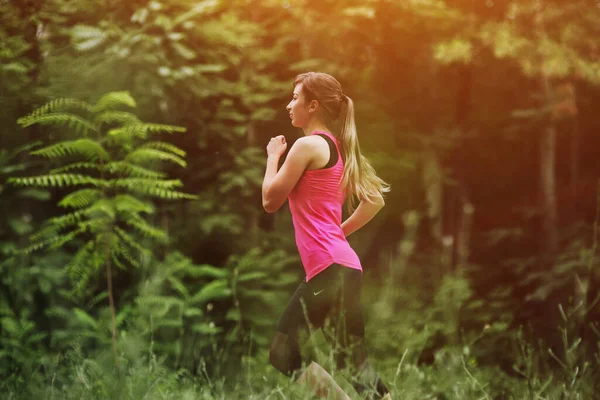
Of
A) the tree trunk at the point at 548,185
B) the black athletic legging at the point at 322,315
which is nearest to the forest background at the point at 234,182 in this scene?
the tree trunk at the point at 548,185

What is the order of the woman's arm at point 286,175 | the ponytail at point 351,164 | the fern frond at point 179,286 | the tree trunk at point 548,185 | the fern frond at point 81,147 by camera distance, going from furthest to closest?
the tree trunk at point 548,185, the fern frond at point 179,286, the fern frond at point 81,147, the ponytail at point 351,164, the woman's arm at point 286,175

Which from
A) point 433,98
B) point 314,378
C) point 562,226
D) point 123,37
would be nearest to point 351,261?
point 314,378

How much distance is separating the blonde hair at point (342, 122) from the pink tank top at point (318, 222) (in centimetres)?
10

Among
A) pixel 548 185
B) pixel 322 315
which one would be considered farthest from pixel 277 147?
pixel 548 185

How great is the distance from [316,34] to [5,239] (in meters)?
3.42

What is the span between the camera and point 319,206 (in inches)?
124

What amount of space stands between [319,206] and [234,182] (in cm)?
302

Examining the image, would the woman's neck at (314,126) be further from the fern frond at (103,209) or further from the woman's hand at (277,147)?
the fern frond at (103,209)

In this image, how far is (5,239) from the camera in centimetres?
595

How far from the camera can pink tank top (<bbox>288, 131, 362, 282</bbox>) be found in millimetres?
3111

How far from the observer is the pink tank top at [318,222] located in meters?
3.11

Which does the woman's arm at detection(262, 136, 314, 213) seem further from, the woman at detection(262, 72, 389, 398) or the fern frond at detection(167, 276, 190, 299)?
the fern frond at detection(167, 276, 190, 299)

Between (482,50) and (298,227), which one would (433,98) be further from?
(298,227)

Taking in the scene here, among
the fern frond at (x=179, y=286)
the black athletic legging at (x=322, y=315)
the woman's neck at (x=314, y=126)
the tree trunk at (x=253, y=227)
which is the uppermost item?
the woman's neck at (x=314, y=126)
